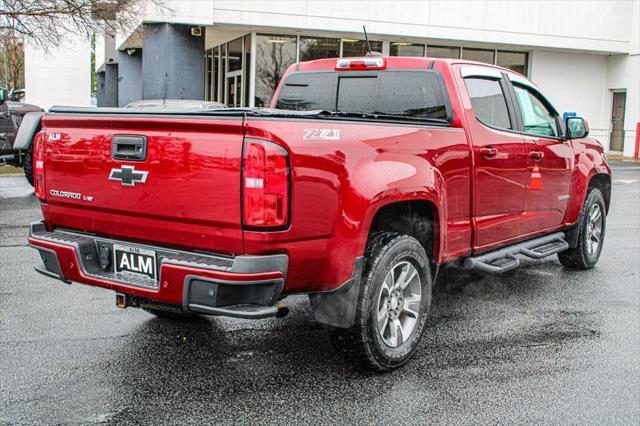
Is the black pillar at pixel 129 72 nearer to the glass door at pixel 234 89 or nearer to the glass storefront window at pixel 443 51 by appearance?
the glass door at pixel 234 89

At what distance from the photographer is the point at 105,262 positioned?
13.4 ft

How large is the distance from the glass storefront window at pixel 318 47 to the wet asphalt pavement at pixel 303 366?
683 inches

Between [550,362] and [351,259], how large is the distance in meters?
1.63

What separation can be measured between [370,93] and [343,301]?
2026 mm

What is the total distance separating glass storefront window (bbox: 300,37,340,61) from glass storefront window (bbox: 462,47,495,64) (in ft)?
17.1

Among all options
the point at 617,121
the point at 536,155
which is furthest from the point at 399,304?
the point at 617,121

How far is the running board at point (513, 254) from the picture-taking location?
5.30 metres

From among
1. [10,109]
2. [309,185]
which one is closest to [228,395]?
[309,185]

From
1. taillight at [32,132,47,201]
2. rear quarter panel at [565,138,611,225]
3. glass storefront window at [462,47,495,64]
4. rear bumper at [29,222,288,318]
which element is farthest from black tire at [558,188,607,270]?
glass storefront window at [462,47,495,64]

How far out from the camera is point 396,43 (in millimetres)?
24234

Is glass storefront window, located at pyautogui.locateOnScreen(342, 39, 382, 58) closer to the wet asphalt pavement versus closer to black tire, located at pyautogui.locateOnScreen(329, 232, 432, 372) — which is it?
the wet asphalt pavement

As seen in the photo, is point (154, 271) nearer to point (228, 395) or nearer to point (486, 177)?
point (228, 395)

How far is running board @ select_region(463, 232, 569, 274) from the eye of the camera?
530cm

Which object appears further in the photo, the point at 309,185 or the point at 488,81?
the point at 488,81
